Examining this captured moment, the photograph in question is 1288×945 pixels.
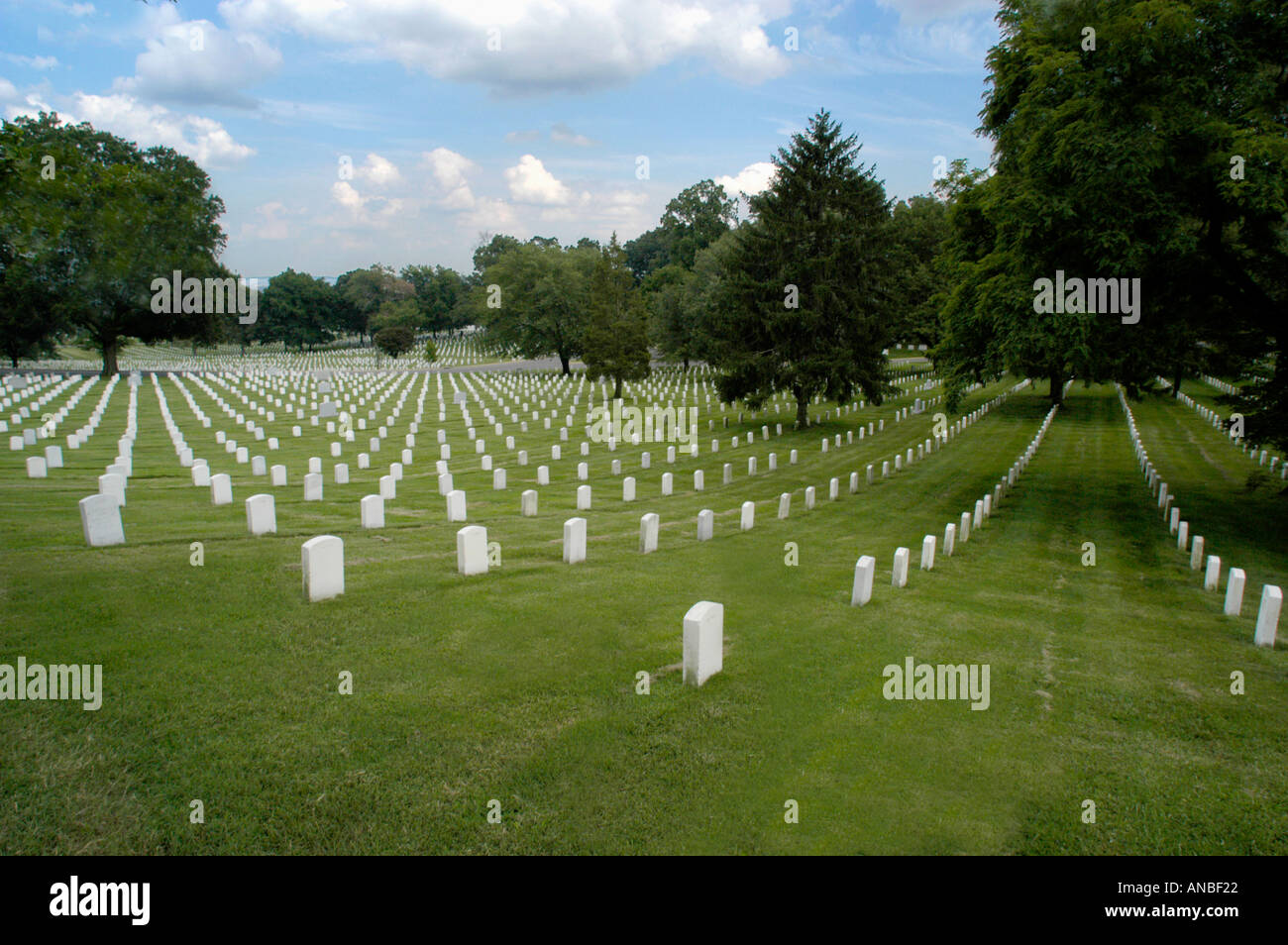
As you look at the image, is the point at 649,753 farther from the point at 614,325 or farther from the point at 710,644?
the point at 614,325

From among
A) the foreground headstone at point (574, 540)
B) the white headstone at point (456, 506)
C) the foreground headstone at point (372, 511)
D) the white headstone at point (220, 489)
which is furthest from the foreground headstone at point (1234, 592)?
the white headstone at point (220, 489)

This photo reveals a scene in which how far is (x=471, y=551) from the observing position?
29.4 ft

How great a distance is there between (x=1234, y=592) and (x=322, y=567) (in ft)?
37.9

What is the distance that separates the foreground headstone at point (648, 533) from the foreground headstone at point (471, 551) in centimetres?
292

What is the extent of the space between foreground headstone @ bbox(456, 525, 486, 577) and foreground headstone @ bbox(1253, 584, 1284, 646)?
941 cm

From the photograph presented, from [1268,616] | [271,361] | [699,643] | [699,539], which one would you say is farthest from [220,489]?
[271,361]

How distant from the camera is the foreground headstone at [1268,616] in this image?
8.21 meters

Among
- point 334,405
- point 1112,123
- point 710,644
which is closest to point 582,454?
point 334,405

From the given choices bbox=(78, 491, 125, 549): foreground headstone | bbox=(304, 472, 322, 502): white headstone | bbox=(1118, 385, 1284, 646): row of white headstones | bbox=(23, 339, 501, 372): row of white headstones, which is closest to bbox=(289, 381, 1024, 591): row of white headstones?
bbox=(78, 491, 125, 549): foreground headstone

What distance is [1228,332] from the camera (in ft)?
56.0

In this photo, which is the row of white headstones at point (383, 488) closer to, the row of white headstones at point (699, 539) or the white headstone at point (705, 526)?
the row of white headstones at point (699, 539)

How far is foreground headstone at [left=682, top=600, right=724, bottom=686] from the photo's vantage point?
6359mm

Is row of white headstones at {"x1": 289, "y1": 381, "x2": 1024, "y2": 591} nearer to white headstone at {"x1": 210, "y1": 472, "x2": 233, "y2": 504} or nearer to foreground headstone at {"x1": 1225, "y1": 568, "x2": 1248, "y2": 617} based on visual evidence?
white headstone at {"x1": 210, "y1": 472, "x2": 233, "y2": 504}
